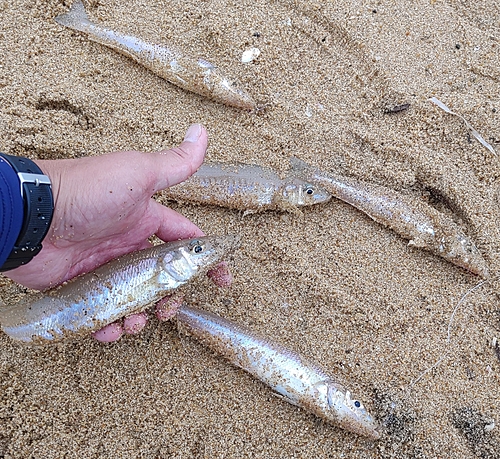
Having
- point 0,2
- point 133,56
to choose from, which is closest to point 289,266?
point 133,56

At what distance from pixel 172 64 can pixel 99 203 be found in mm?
1770

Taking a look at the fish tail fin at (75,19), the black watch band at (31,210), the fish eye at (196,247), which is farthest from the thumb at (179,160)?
the fish tail fin at (75,19)

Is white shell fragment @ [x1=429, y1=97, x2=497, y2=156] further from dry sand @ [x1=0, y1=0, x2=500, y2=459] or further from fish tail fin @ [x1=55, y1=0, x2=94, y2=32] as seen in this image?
fish tail fin @ [x1=55, y1=0, x2=94, y2=32]

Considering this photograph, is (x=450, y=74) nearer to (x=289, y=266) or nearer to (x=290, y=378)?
(x=289, y=266)

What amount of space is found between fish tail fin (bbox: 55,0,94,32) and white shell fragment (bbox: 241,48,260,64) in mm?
1359

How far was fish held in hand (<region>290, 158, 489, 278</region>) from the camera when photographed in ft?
11.7

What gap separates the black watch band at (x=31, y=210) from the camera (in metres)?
2.45

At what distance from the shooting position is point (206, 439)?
299 cm

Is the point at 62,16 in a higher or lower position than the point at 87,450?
higher

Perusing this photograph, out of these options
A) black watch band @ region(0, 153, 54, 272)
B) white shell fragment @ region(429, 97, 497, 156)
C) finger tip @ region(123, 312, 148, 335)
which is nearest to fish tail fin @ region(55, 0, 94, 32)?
black watch band @ region(0, 153, 54, 272)

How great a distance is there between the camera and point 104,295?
8.96 ft

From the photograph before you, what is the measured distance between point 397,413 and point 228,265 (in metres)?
1.53

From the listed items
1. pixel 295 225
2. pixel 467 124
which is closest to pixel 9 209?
pixel 295 225

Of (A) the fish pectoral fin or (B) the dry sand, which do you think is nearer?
(B) the dry sand
